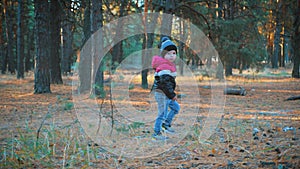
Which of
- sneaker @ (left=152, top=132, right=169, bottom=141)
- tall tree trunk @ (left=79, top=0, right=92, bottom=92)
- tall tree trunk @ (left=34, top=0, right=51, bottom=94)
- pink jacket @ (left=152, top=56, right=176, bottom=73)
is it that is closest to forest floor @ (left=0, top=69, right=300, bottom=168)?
sneaker @ (left=152, top=132, right=169, bottom=141)

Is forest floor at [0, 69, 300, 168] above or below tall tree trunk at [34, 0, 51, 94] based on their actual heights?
below

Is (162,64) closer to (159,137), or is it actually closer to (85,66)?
(159,137)

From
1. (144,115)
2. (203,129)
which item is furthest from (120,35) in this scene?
(203,129)

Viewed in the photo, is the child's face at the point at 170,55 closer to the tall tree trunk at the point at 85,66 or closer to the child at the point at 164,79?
the child at the point at 164,79

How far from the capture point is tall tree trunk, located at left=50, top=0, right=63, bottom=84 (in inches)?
656

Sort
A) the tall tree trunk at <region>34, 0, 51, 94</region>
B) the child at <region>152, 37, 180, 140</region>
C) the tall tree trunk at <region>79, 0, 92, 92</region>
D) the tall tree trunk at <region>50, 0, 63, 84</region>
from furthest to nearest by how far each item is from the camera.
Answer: the tall tree trunk at <region>50, 0, 63, 84</region>, the tall tree trunk at <region>79, 0, 92, 92</region>, the tall tree trunk at <region>34, 0, 51, 94</region>, the child at <region>152, 37, 180, 140</region>

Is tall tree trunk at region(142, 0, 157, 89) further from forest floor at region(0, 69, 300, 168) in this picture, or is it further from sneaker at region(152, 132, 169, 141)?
sneaker at region(152, 132, 169, 141)

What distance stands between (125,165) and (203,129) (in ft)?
8.84

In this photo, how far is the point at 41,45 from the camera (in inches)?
507

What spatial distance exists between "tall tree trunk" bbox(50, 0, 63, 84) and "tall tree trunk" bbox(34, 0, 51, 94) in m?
3.81

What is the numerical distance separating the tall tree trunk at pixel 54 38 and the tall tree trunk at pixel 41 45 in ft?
12.5

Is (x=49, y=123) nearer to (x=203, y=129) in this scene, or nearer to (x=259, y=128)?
(x=203, y=129)

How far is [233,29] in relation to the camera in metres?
18.1

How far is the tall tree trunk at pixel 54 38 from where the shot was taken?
1667cm
